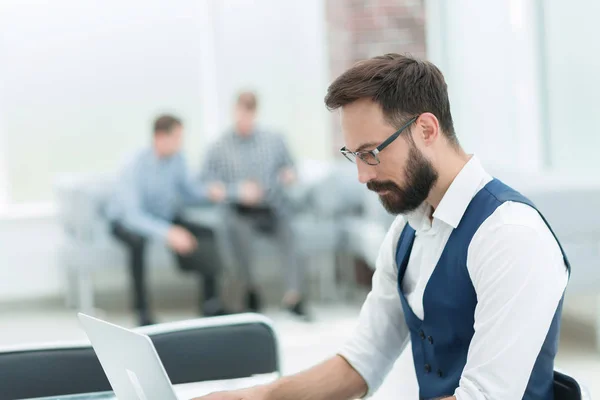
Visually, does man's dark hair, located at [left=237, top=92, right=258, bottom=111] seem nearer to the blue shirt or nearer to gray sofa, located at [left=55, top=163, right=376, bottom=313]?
the blue shirt

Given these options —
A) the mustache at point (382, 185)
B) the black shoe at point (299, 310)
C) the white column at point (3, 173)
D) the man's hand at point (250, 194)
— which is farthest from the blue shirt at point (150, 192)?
the mustache at point (382, 185)

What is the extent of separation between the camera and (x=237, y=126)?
558cm

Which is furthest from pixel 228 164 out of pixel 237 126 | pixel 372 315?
pixel 372 315

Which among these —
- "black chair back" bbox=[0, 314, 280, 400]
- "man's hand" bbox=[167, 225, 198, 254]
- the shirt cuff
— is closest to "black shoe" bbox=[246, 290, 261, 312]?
"man's hand" bbox=[167, 225, 198, 254]

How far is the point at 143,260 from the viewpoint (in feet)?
17.8

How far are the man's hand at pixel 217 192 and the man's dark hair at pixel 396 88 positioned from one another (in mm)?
3914

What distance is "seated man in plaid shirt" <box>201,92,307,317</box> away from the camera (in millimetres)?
5477

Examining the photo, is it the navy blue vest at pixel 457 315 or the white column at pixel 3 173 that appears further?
the white column at pixel 3 173

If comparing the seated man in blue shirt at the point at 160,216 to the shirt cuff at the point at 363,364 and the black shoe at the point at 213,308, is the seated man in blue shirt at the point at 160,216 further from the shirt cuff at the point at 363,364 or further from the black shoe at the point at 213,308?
the shirt cuff at the point at 363,364

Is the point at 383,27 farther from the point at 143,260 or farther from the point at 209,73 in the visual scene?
the point at 143,260

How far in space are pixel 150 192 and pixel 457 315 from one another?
402 centimetres

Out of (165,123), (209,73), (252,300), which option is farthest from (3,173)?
(252,300)

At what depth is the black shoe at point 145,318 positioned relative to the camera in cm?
531

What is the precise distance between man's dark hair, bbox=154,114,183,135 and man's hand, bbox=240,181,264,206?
554 mm
